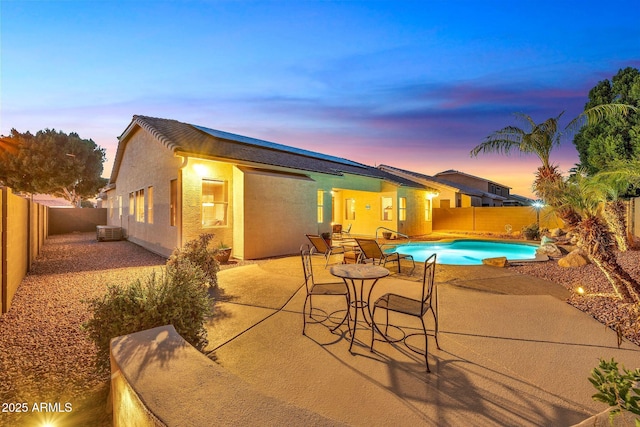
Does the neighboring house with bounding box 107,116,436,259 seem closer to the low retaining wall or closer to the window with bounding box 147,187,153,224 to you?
the window with bounding box 147,187,153,224

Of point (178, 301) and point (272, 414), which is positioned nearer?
point (272, 414)

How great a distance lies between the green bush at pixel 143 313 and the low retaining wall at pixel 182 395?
2.37ft

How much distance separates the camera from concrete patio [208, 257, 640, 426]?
2.45 m

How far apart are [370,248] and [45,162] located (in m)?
33.4

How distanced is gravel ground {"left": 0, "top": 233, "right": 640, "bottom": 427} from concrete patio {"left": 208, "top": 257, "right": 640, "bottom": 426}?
1010 millimetres

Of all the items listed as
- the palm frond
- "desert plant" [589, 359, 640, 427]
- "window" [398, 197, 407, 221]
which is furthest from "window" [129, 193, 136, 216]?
the palm frond

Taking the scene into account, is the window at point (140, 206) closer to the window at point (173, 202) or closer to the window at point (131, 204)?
the window at point (131, 204)

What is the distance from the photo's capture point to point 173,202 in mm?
10547

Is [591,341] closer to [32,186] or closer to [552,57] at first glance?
[552,57]

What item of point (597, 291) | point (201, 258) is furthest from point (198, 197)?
A: point (597, 291)

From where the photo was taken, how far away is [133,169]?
15000 millimetres

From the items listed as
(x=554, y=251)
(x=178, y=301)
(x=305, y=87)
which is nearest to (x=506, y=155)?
(x=554, y=251)

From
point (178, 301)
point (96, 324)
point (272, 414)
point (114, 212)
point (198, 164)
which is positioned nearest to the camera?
point (272, 414)

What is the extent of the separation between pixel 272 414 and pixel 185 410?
0.46 metres
